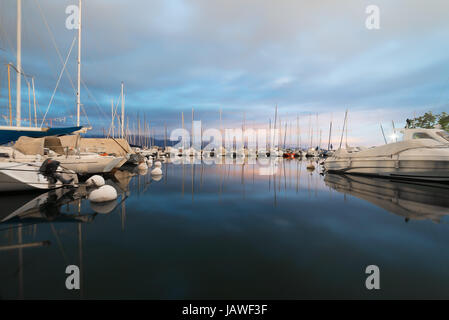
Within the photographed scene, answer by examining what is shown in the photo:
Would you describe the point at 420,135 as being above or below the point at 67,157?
above

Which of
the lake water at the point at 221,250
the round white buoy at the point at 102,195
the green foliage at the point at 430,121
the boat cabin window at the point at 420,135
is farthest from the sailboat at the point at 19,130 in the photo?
the green foliage at the point at 430,121

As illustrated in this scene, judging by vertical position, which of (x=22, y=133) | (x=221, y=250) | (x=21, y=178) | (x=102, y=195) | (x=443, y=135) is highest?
(x=443, y=135)

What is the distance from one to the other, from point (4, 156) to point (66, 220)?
817 centimetres

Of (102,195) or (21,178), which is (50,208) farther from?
(21,178)

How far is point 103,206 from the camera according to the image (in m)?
6.96

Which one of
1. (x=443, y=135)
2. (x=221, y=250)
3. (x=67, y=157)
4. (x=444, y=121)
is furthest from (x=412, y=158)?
(x=444, y=121)

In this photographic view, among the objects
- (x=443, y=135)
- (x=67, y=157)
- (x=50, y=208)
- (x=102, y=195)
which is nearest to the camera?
(x=50, y=208)

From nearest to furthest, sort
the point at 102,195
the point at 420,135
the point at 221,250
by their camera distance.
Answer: the point at 221,250
the point at 102,195
the point at 420,135

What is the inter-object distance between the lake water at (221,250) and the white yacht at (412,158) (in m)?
6.60

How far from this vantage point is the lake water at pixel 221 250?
2.85 m

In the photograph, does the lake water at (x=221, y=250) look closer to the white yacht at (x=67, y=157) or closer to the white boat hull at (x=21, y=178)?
the white boat hull at (x=21, y=178)

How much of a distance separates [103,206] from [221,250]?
16.9ft
